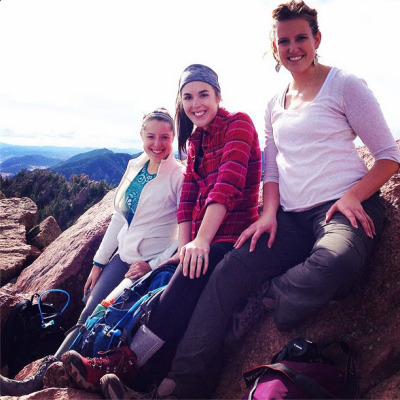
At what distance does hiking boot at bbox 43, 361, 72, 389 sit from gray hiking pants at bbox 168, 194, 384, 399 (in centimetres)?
76

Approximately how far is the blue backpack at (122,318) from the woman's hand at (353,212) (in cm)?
152

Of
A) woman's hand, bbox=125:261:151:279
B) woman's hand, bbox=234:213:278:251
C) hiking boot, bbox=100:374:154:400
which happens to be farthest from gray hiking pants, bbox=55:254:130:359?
woman's hand, bbox=234:213:278:251

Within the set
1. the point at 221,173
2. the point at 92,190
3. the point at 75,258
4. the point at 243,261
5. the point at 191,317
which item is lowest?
the point at 92,190

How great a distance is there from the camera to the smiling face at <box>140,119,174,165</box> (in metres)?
4.16

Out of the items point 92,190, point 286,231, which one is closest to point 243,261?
point 286,231

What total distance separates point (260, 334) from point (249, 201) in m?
1.22

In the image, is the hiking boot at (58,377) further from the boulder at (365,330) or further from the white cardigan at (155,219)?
the white cardigan at (155,219)

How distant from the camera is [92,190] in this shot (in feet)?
165

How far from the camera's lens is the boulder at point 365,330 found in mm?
2434

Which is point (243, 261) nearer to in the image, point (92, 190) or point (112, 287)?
point (112, 287)

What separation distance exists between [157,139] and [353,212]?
2.41 meters

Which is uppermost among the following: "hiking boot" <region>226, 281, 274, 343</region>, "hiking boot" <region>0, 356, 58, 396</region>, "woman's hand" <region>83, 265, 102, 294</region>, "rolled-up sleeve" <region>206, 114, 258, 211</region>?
"rolled-up sleeve" <region>206, 114, 258, 211</region>

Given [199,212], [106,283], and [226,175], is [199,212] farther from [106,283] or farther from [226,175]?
[106,283]

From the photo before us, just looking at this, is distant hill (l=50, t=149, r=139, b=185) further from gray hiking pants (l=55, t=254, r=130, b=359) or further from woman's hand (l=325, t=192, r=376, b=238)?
woman's hand (l=325, t=192, r=376, b=238)
